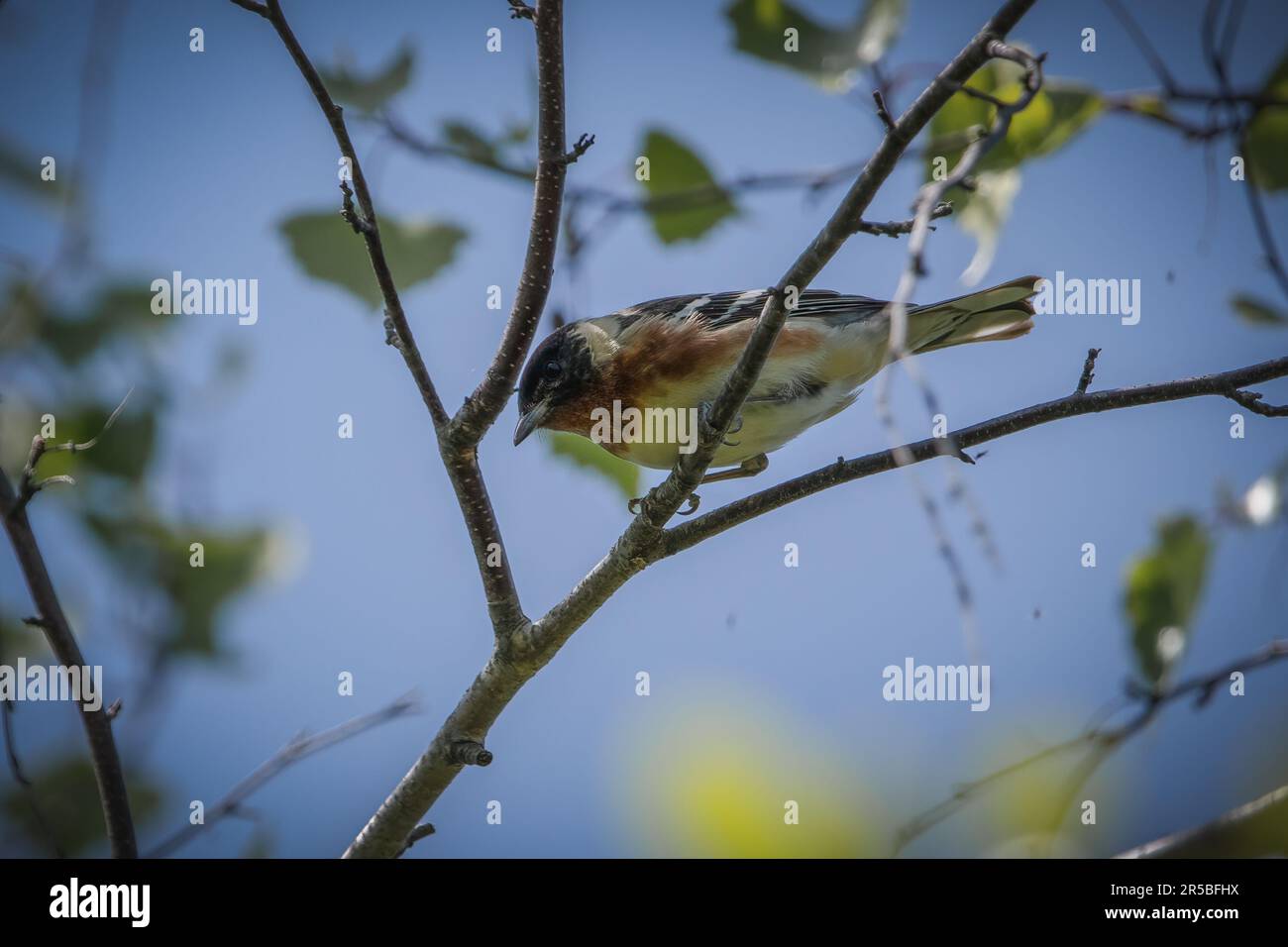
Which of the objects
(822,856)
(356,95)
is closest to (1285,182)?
(822,856)

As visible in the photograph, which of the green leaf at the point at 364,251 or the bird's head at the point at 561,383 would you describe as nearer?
the green leaf at the point at 364,251

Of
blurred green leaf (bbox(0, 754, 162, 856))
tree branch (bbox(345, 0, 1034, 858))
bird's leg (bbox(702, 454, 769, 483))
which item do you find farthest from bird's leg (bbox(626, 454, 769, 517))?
blurred green leaf (bbox(0, 754, 162, 856))

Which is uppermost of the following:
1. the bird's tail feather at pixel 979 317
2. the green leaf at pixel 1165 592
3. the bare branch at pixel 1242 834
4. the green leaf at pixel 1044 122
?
the bird's tail feather at pixel 979 317

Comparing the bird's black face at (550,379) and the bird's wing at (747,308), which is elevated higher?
the bird's wing at (747,308)

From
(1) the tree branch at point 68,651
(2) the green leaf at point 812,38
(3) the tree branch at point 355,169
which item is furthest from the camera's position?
(1) the tree branch at point 68,651

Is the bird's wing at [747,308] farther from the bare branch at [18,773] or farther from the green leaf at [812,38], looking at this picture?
the bare branch at [18,773]

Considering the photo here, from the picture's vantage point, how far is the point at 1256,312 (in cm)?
330

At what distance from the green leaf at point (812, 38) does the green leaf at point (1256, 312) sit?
1385 millimetres

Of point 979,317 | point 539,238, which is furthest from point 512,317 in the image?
point 979,317

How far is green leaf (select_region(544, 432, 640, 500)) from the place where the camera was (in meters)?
4.02

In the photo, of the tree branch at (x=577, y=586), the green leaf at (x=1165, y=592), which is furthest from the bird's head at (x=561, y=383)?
the green leaf at (x=1165, y=592)

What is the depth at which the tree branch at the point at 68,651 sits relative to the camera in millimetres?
3420
